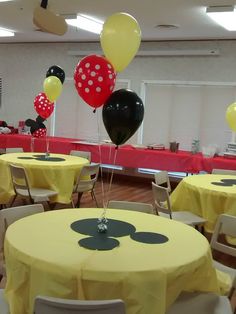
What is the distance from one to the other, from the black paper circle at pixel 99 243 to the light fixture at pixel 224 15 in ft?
12.2

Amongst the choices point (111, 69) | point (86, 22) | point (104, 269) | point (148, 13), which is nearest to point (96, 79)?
point (111, 69)

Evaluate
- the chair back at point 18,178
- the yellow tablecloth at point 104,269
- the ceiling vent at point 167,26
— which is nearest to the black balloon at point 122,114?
the yellow tablecloth at point 104,269

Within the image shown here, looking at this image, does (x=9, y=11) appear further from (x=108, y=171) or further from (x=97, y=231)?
(x=97, y=231)

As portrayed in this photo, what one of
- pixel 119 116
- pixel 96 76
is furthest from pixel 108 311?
pixel 96 76

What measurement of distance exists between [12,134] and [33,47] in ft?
7.14

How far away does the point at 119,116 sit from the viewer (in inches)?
101

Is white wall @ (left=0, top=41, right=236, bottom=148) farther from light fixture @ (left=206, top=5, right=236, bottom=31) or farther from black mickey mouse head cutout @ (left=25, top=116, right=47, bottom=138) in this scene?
light fixture @ (left=206, top=5, right=236, bottom=31)

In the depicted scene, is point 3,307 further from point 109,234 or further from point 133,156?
point 133,156

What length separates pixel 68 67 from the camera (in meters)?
8.90

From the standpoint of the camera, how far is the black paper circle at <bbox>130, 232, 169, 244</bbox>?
2.44 m

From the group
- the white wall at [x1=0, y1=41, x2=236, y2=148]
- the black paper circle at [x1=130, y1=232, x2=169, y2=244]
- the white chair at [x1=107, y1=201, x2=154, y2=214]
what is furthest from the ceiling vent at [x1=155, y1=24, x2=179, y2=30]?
the black paper circle at [x1=130, y1=232, x2=169, y2=244]

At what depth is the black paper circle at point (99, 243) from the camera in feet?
7.52

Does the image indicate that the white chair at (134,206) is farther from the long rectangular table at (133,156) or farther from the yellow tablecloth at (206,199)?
the long rectangular table at (133,156)

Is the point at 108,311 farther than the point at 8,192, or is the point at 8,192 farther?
the point at 8,192
